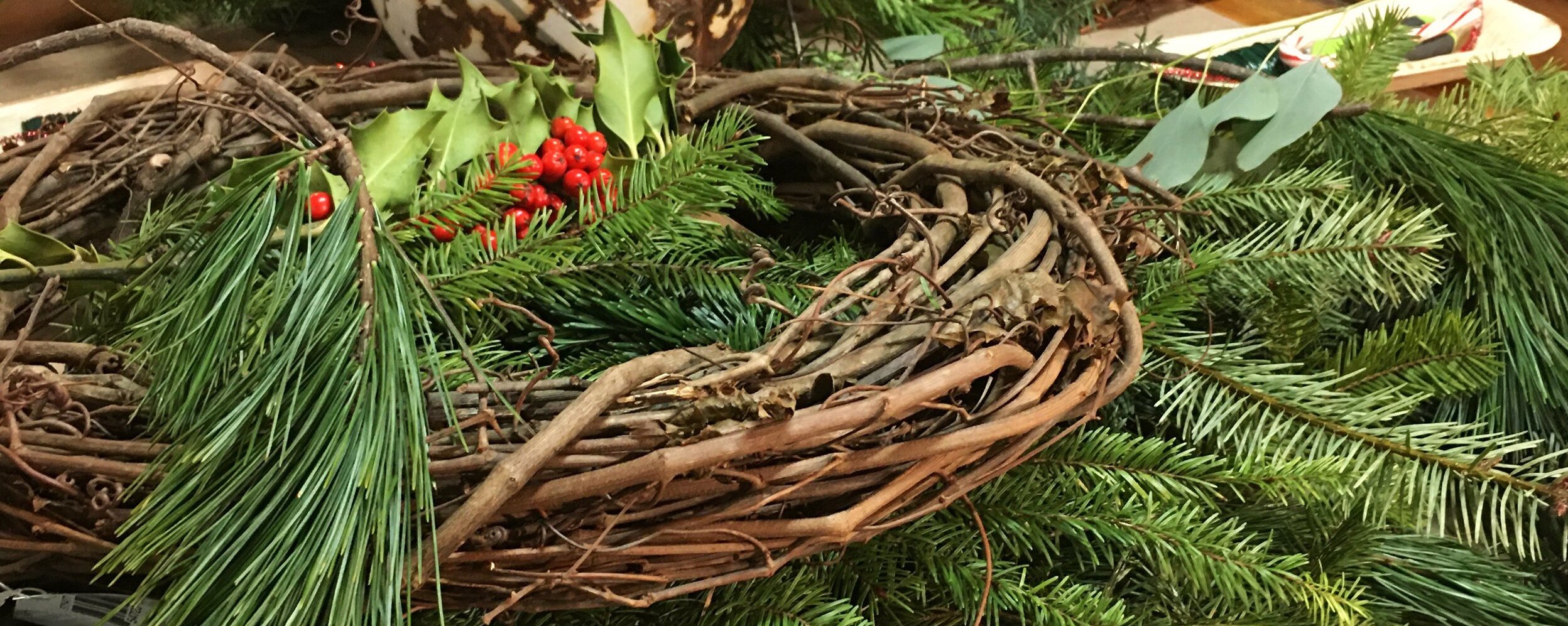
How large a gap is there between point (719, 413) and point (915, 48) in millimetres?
462

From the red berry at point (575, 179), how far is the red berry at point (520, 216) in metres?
0.02

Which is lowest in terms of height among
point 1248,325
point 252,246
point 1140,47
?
point 1248,325

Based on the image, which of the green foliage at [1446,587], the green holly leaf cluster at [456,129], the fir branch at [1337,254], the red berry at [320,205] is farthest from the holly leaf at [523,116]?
the green foliage at [1446,587]

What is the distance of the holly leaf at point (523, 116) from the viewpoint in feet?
1.55

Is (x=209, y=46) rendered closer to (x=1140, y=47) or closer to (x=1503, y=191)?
(x=1140, y=47)

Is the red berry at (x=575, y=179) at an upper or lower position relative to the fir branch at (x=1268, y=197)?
upper

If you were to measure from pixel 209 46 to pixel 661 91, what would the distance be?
204 mm

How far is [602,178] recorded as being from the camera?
48cm

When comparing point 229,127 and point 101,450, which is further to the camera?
point 229,127

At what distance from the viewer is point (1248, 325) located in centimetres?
56

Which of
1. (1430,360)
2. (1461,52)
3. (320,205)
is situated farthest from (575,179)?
(1461,52)

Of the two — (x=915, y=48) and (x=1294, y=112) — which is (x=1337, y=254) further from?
(x=915, y=48)

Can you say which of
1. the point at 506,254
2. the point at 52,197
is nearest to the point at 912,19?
the point at 506,254

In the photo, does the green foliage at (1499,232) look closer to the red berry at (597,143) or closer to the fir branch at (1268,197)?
the fir branch at (1268,197)
